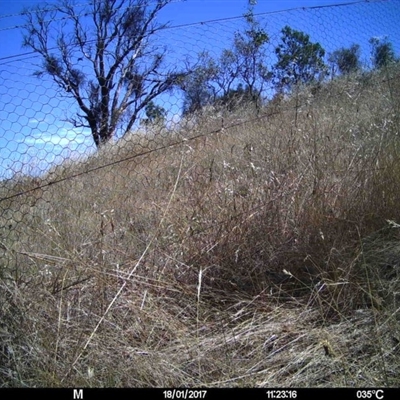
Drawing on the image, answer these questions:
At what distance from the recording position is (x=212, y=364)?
1.46 metres

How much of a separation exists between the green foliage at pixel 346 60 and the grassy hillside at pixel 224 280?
2659 millimetres

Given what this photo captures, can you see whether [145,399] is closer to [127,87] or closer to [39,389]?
[39,389]

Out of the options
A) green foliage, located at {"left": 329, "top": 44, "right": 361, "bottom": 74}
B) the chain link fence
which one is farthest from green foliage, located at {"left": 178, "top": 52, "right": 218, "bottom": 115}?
green foliage, located at {"left": 329, "top": 44, "right": 361, "bottom": 74}

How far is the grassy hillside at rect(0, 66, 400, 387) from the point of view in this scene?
145cm

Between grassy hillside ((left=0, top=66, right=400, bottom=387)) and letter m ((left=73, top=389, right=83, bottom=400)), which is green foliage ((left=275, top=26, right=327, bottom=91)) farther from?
letter m ((left=73, top=389, right=83, bottom=400))

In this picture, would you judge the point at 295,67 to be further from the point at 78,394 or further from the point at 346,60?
the point at 78,394

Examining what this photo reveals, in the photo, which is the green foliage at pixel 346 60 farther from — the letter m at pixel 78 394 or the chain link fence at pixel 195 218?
the letter m at pixel 78 394

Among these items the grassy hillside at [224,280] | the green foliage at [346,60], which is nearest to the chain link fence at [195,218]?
the grassy hillside at [224,280]

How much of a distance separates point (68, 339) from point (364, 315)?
55.5 inches

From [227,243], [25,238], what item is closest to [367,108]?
[227,243]

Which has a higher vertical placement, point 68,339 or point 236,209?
point 236,209

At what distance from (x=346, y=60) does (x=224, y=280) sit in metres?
5.23

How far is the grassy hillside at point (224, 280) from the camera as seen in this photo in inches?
56.9

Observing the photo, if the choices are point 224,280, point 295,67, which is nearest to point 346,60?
point 295,67
